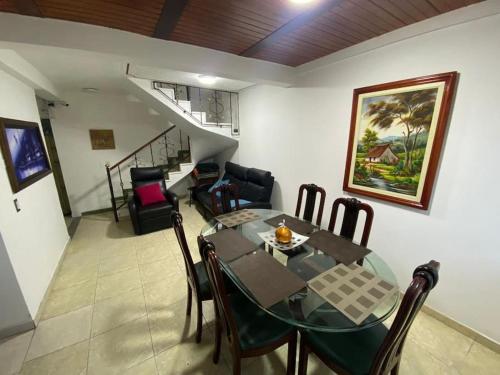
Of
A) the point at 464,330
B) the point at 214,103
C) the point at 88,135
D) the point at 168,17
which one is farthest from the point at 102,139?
the point at 464,330

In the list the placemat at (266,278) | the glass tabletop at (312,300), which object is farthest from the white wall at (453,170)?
the placemat at (266,278)

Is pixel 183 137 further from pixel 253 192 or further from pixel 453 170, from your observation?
pixel 453 170

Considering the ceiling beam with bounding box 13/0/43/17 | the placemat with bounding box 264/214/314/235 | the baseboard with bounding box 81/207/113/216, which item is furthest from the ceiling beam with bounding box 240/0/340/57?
the baseboard with bounding box 81/207/113/216

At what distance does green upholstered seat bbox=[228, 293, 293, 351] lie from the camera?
118 cm

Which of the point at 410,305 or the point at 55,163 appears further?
the point at 55,163

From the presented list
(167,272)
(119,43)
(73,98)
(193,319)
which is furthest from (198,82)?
(193,319)

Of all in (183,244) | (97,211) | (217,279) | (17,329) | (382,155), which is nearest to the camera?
(217,279)

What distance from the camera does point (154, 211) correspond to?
11.3ft

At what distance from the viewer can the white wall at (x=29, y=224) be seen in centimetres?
174

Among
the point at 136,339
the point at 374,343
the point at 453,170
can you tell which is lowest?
the point at 136,339

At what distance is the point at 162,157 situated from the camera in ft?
16.6

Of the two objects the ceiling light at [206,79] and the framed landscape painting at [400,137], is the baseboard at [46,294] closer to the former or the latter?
the ceiling light at [206,79]

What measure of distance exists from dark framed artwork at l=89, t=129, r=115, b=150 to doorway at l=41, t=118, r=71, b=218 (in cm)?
63

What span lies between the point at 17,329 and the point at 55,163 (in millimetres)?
3515
